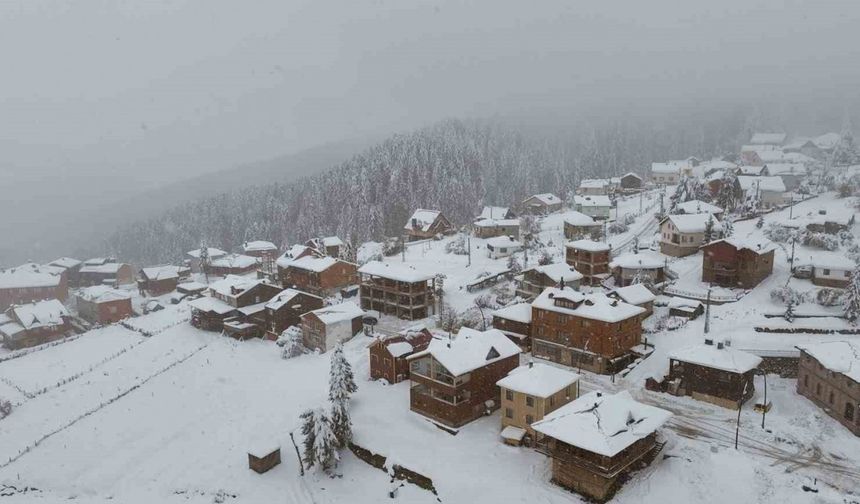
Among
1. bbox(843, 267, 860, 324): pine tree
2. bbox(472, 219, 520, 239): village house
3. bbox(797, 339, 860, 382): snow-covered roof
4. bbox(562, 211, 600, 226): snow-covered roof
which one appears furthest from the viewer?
bbox(472, 219, 520, 239): village house

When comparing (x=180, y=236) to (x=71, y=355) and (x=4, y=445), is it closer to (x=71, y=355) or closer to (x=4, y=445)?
(x=71, y=355)

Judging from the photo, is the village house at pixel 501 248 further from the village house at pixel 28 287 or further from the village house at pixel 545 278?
the village house at pixel 28 287

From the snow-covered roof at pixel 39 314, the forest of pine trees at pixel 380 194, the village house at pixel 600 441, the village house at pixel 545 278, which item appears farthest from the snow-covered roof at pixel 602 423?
the forest of pine trees at pixel 380 194

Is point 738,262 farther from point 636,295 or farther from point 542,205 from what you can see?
point 542,205

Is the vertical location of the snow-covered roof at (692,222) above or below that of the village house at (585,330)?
above

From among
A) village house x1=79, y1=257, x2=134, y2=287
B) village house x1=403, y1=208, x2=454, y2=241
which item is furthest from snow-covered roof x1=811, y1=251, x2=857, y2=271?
village house x1=79, y1=257, x2=134, y2=287

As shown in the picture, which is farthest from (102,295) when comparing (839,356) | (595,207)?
(839,356)

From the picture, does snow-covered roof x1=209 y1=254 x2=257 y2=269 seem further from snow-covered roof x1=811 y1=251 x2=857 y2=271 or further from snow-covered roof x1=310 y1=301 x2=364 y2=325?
snow-covered roof x1=811 y1=251 x2=857 y2=271
